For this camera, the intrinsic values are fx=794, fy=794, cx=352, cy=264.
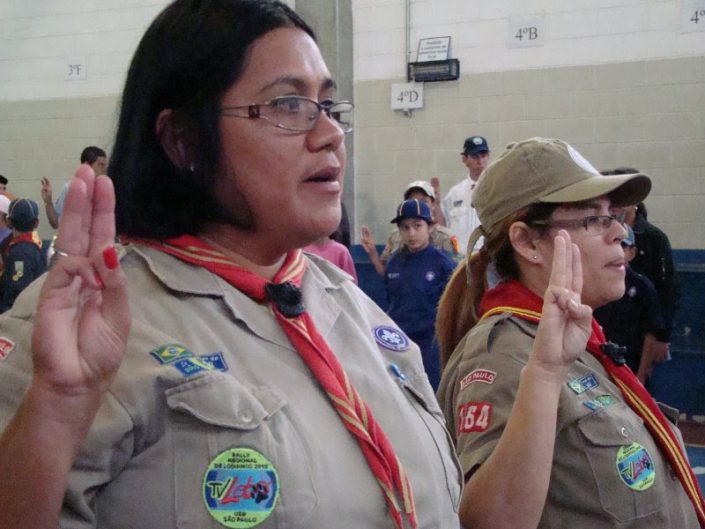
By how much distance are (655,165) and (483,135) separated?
120cm

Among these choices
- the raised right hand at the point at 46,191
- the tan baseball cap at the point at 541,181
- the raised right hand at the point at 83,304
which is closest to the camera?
the raised right hand at the point at 83,304

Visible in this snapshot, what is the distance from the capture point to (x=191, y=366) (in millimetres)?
976

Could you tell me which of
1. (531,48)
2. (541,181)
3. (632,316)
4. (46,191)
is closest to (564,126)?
(531,48)

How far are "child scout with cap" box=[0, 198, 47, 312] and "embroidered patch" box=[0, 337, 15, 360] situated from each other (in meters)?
3.74

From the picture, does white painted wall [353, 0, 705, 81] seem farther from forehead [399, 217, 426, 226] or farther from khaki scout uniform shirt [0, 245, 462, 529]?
khaki scout uniform shirt [0, 245, 462, 529]

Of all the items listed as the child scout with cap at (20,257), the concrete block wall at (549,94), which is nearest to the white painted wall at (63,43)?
the concrete block wall at (549,94)

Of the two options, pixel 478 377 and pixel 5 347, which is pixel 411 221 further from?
pixel 5 347

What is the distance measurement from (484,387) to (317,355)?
0.58 metres

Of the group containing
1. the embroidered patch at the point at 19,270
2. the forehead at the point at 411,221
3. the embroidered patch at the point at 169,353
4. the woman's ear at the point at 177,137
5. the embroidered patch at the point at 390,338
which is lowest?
the embroidered patch at the point at 19,270

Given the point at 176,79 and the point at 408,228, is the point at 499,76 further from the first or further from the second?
the point at 176,79

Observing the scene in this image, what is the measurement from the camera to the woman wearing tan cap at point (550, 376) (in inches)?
54.7

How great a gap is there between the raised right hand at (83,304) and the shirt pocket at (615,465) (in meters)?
0.99

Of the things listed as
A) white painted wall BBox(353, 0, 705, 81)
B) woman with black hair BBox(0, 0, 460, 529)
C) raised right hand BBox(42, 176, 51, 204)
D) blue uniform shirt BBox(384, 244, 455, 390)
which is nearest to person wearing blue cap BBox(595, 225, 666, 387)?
blue uniform shirt BBox(384, 244, 455, 390)

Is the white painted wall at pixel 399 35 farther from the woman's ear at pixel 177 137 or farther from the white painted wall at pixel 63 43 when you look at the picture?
the woman's ear at pixel 177 137
